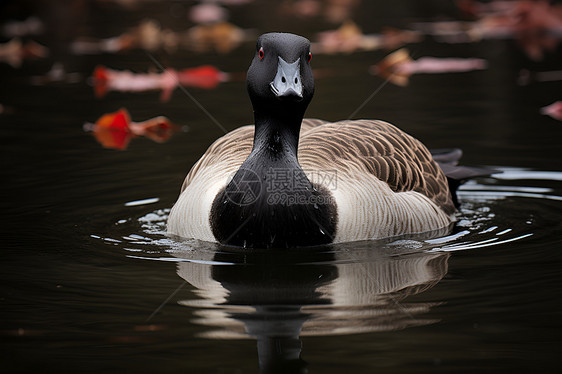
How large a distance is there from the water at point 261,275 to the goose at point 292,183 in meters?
0.17

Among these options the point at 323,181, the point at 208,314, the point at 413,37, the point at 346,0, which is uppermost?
the point at 346,0

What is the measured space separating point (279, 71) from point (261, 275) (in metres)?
1.59

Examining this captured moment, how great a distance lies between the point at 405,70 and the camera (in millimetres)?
16484

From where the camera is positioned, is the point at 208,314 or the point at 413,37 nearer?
Result: the point at 208,314

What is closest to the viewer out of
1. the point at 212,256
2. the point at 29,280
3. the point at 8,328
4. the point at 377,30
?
the point at 8,328

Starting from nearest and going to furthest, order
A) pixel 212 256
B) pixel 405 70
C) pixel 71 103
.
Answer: pixel 212 256 < pixel 71 103 < pixel 405 70

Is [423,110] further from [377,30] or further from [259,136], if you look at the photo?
[377,30]

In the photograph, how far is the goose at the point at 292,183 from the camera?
743 cm

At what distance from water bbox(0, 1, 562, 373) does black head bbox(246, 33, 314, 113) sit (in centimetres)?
123

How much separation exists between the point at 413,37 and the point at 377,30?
1922mm

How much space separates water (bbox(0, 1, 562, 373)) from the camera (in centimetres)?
525

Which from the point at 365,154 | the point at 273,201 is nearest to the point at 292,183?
the point at 273,201

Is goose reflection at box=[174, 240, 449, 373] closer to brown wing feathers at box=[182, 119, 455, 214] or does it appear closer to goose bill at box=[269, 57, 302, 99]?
brown wing feathers at box=[182, 119, 455, 214]

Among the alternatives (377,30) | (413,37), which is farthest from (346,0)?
(413,37)
